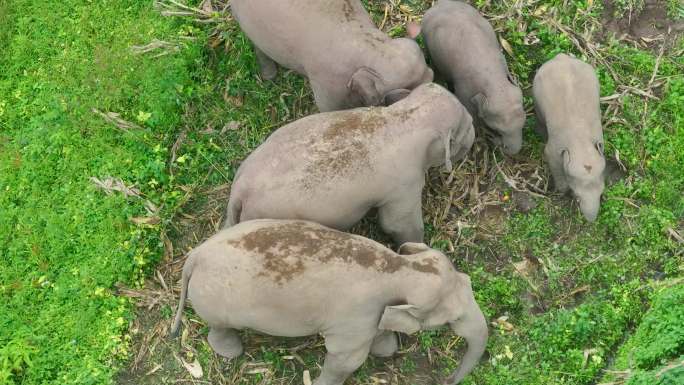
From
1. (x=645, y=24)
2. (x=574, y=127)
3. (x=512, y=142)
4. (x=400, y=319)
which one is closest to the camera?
(x=400, y=319)

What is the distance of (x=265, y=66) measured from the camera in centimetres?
662

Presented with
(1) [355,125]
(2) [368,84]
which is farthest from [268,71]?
(1) [355,125]

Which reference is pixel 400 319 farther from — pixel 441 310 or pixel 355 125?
pixel 355 125

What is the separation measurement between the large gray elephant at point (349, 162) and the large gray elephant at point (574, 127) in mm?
909

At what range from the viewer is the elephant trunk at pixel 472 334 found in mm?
5188

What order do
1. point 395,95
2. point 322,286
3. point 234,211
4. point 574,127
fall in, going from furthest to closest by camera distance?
point 574,127 → point 395,95 → point 234,211 → point 322,286

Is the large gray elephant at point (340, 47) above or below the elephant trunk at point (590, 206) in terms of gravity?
above

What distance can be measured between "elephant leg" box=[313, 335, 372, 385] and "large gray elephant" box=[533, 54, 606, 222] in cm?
218

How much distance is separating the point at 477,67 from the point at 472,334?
2224 mm

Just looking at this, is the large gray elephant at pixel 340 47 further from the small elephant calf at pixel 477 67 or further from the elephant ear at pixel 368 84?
the small elephant calf at pixel 477 67

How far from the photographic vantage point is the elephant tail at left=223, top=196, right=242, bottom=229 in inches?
214

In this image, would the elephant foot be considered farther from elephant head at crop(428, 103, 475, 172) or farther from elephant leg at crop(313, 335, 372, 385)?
elephant leg at crop(313, 335, 372, 385)

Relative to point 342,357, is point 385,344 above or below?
below

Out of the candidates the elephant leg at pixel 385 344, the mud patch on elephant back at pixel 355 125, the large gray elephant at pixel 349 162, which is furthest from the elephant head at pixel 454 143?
the elephant leg at pixel 385 344
